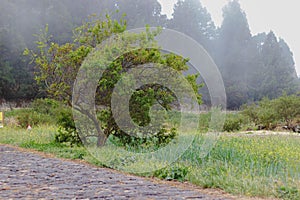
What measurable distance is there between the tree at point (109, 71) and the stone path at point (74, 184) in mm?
2075

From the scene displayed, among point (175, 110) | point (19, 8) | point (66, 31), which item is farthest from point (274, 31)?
point (175, 110)

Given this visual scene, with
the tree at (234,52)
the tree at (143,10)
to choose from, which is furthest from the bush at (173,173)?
the tree at (143,10)

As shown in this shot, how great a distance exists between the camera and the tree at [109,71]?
25.6ft

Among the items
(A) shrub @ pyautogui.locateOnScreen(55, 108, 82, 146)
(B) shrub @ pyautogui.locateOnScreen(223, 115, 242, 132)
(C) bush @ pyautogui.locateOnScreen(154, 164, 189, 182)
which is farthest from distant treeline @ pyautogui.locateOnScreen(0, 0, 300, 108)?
(C) bush @ pyautogui.locateOnScreen(154, 164, 189, 182)

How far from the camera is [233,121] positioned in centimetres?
1588

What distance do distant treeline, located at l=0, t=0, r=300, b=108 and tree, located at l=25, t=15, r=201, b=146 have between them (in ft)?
44.8

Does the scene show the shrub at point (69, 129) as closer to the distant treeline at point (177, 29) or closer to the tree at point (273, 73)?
the distant treeline at point (177, 29)

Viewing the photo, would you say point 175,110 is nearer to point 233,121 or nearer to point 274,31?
point 233,121

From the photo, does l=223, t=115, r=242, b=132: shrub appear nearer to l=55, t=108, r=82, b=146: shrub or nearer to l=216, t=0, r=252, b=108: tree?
l=55, t=108, r=82, b=146: shrub

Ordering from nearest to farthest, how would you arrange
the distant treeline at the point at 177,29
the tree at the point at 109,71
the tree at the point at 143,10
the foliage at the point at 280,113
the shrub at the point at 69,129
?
the tree at the point at 109,71, the shrub at the point at 69,129, the foliage at the point at 280,113, the distant treeline at the point at 177,29, the tree at the point at 143,10

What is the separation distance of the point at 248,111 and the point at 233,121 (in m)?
1.53

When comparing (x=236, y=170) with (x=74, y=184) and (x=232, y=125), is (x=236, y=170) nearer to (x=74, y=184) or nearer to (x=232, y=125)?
(x=74, y=184)

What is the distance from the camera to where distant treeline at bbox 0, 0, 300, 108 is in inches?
896

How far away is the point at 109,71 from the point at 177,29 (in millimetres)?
20318
